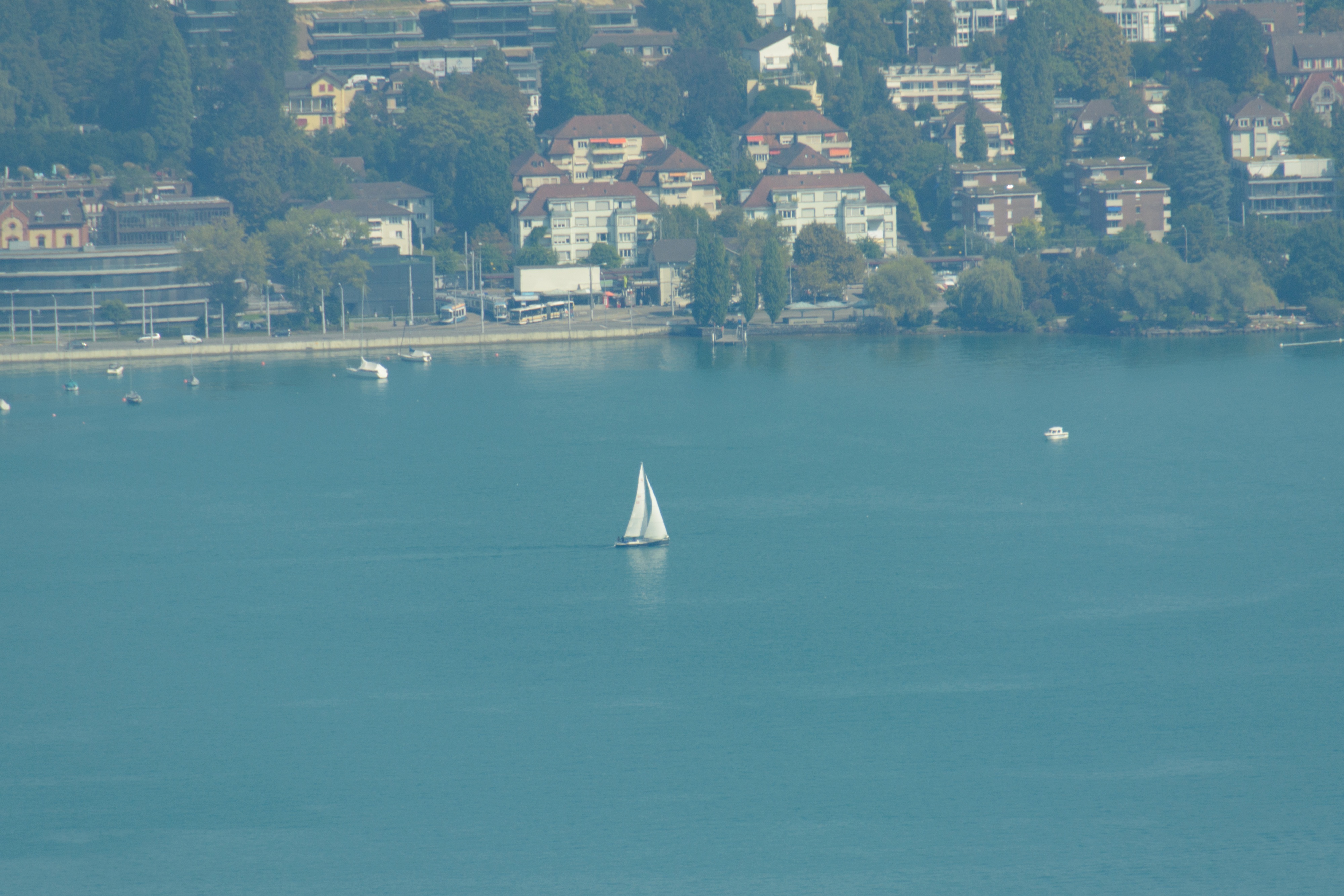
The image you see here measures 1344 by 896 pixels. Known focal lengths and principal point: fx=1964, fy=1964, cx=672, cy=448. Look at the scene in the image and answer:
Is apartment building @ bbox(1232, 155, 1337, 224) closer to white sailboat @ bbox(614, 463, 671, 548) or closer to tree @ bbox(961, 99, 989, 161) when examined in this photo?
tree @ bbox(961, 99, 989, 161)

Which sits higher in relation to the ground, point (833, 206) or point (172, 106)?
point (172, 106)

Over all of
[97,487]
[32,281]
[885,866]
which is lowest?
[885,866]

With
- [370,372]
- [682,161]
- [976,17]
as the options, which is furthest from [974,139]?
[370,372]

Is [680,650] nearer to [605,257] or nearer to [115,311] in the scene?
[115,311]

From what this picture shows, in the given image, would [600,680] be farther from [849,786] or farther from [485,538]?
[485,538]

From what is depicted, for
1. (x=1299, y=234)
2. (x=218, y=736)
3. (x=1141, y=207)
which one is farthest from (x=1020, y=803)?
(x=1141, y=207)

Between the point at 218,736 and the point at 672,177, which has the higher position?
the point at 672,177

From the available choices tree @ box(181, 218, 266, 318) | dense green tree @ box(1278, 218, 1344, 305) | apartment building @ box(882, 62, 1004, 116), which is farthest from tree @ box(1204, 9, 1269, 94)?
tree @ box(181, 218, 266, 318)
